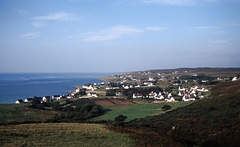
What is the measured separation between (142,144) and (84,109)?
40876mm

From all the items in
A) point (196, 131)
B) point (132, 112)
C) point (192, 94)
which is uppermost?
point (196, 131)

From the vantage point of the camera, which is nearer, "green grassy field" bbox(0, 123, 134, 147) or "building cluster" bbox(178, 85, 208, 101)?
"green grassy field" bbox(0, 123, 134, 147)

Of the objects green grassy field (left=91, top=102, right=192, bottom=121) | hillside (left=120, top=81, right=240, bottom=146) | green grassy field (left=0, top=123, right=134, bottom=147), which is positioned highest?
green grassy field (left=0, top=123, right=134, bottom=147)

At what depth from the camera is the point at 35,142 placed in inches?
618

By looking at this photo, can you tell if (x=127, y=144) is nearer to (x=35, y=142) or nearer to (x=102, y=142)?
(x=102, y=142)

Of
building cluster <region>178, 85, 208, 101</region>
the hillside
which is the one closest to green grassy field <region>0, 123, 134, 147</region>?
the hillside

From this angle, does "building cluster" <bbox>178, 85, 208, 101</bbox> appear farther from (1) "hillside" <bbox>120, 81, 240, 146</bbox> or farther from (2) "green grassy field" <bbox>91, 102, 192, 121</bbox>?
(1) "hillside" <bbox>120, 81, 240, 146</bbox>

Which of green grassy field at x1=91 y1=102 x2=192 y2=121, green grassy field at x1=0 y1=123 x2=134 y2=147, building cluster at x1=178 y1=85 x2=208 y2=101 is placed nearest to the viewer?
green grassy field at x1=0 y1=123 x2=134 y2=147

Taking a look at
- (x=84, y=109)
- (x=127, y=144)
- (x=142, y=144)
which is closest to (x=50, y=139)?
(x=127, y=144)

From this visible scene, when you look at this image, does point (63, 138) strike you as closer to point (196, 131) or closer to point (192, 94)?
point (196, 131)

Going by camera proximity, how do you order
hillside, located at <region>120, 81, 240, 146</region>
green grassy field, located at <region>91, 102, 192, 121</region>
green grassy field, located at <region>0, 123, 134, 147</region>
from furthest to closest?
green grassy field, located at <region>91, 102, 192, 121</region> → hillside, located at <region>120, 81, 240, 146</region> → green grassy field, located at <region>0, 123, 134, 147</region>

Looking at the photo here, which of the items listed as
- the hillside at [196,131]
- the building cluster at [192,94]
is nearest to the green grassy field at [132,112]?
the hillside at [196,131]

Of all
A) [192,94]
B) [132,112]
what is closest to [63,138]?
[132,112]

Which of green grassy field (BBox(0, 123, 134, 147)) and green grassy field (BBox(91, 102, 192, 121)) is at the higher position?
green grassy field (BBox(0, 123, 134, 147))
